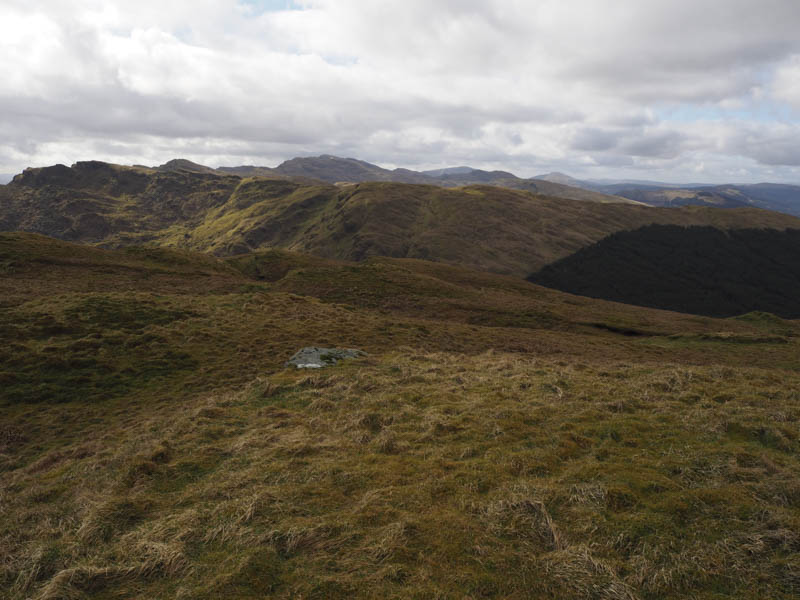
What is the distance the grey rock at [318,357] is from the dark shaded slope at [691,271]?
10827 centimetres

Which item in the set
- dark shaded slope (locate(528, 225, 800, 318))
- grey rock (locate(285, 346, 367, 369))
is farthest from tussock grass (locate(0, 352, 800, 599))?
dark shaded slope (locate(528, 225, 800, 318))

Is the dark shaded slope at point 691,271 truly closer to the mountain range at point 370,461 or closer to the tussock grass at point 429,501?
the mountain range at point 370,461

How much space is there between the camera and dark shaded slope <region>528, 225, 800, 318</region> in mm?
113188

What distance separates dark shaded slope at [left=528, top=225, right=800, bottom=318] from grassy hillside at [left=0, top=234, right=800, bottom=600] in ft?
355

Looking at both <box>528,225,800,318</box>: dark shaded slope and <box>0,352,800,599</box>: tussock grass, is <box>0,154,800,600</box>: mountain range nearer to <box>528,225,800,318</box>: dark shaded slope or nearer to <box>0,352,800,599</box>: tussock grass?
<box>0,352,800,599</box>: tussock grass

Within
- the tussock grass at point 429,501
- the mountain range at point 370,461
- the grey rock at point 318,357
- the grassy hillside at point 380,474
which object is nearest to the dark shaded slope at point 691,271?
the mountain range at point 370,461

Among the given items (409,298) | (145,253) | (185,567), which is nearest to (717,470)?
(185,567)

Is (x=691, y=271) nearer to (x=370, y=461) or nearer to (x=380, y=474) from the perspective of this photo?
(x=370, y=461)

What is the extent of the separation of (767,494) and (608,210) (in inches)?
8211

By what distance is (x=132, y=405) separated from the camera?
64.8 feet

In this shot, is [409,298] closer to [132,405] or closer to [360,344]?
[360,344]

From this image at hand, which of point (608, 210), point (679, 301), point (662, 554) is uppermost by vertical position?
point (608, 210)

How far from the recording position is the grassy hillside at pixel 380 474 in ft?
22.9

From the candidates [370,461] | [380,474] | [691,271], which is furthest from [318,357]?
[691,271]
